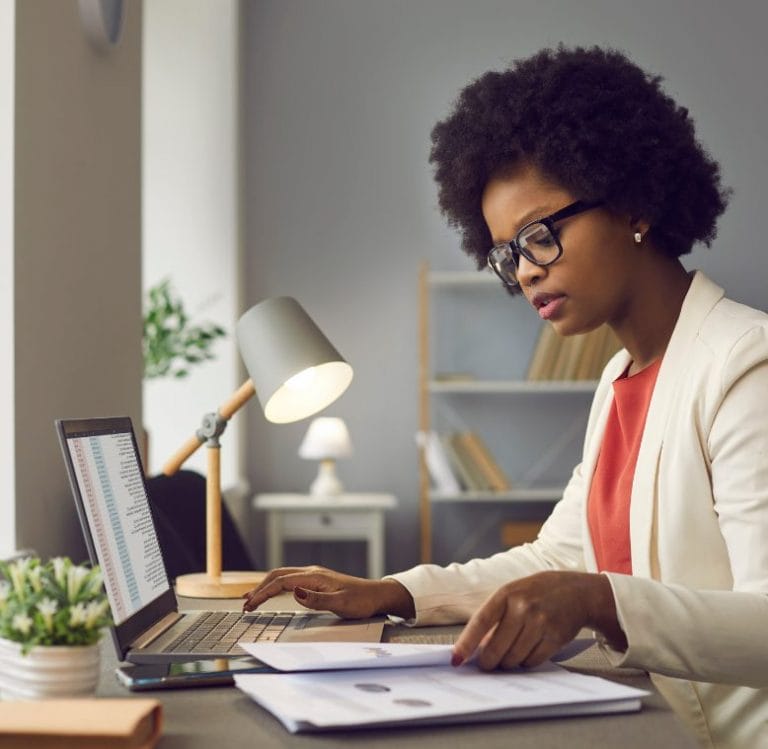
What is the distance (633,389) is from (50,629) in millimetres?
912

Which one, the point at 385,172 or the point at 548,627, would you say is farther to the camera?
the point at 385,172

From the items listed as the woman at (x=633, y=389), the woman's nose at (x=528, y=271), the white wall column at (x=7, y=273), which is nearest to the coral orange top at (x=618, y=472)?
the woman at (x=633, y=389)

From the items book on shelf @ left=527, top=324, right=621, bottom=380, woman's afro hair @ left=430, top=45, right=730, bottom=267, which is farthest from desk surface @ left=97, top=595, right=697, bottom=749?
book on shelf @ left=527, top=324, right=621, bottom=380

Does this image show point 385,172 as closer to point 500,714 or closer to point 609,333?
point 609,333

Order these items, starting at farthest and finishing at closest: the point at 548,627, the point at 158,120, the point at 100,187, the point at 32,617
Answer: the point at 158,120, the point at 100,187, the point at 548,627, the point at 32,617

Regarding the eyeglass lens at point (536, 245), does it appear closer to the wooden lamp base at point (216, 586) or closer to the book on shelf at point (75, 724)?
the wooden lamp base at point (216, 586)

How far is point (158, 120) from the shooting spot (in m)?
4.60

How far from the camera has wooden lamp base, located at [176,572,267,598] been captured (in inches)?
64.4

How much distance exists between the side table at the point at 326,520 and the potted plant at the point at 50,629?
3.57m

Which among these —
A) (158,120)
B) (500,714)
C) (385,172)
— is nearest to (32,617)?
(500,714)

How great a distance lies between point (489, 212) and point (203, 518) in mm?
1059

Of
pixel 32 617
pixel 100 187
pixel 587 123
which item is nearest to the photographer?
pixel 32 617

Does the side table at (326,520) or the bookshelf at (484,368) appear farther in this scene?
the bookshelf at (484,368)

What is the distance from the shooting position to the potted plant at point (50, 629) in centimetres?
83
